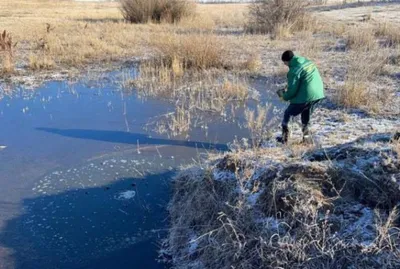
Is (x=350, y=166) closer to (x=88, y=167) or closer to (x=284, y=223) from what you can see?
(x=284, y=223)

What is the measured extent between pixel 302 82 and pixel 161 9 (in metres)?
19.9

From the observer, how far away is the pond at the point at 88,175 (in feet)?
15.7

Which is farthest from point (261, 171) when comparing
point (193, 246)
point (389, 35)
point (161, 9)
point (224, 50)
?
point (161, 9)

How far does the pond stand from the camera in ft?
15.7

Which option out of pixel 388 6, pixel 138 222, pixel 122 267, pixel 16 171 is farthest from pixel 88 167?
pixel 388 6

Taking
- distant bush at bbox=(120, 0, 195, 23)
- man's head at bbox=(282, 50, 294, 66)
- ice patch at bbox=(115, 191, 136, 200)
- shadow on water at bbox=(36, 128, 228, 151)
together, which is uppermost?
distant bush at bbox=(120, 0, 195, 23)

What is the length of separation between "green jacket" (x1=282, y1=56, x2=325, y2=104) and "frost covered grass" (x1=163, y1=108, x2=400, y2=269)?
1557 millimetres

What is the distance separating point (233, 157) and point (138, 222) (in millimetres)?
1342

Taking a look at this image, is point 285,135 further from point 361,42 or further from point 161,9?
point 161,9

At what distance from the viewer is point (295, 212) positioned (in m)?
4.07

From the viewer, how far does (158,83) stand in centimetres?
1123

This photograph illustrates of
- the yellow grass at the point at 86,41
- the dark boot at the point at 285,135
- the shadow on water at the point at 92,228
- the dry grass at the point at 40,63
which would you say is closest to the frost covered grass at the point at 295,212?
the shadow on water at the point at 92,228

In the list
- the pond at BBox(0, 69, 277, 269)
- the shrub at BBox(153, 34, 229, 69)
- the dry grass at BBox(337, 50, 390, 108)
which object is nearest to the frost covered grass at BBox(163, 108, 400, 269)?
the pond at BBox(0, 69, 277, 269)

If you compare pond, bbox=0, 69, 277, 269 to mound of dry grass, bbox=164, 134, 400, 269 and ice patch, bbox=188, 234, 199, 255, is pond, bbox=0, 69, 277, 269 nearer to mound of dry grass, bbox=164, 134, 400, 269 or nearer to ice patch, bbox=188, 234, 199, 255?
ice patch, bbox=188, 234, 199, 255
